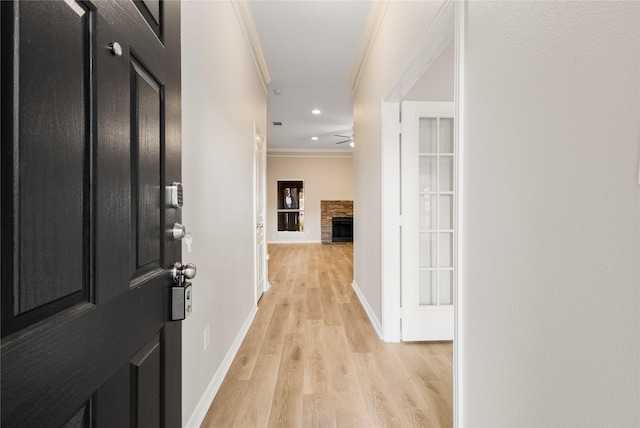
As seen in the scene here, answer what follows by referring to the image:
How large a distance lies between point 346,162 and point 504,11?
27.6 feet

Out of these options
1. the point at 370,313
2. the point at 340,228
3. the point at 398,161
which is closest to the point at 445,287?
the point at 370,313

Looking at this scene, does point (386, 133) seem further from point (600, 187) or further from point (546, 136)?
point (600, 187)

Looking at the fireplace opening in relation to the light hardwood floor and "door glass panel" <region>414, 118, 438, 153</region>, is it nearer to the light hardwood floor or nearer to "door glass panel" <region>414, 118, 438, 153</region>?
the light hardwood floor

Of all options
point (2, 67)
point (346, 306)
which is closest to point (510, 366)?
point (2, 67)

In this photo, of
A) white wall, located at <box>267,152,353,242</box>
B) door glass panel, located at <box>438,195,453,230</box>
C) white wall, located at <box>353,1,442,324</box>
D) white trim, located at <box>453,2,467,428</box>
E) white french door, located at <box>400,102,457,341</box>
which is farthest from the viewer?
white wall, located at <box>267,152,353,242</box>

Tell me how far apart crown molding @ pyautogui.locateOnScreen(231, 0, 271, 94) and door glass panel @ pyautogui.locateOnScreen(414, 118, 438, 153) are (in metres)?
1.74

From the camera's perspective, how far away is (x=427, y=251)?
8.58ft

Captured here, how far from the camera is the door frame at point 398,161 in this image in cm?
Answer: 122

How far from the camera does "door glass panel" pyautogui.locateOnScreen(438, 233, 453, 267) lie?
2.62 metres

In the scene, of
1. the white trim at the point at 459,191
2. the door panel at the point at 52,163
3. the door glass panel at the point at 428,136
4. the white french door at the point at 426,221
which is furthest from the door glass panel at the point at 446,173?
the door panel at the point at 52,163

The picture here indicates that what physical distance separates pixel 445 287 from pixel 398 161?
3.86 feet

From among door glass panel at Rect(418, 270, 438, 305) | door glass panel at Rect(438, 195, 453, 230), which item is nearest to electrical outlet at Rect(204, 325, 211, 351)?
door glass panel at Rect(418, 270, 438, 305)

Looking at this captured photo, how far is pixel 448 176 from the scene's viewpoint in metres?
2.64

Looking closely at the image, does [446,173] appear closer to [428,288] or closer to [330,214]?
[428,288]
